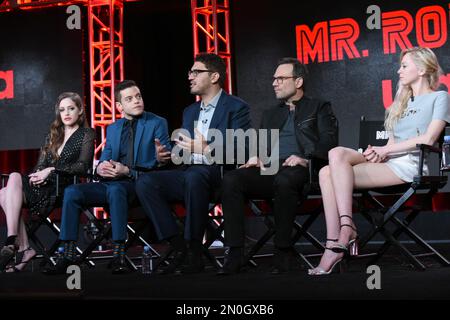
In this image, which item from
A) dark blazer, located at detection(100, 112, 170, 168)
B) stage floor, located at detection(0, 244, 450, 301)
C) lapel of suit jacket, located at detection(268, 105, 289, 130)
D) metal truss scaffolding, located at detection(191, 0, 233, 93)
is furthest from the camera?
metal truss scaffolding, located at detection(191, 0, 233, 93)

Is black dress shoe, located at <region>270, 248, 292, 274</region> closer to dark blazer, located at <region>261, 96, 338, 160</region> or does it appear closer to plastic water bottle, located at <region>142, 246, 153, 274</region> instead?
dark blazer, located at <region>261, 96, 338, 160</region>

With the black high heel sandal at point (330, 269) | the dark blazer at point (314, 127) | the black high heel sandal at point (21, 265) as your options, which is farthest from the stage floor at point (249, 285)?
the dark blazer at point (314, 127)

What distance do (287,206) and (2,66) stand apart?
6.29 m

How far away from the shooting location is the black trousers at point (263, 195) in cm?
418

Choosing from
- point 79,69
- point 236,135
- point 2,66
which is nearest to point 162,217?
point 236,135

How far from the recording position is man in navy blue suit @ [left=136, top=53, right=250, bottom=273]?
14.5 ft

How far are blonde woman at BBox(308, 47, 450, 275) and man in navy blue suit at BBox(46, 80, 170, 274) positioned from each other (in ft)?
4.12

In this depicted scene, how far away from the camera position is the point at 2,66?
9500 mm

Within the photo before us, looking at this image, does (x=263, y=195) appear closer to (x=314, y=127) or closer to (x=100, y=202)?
(x=314, y=127)

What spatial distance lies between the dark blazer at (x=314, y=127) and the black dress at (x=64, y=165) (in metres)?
1.36

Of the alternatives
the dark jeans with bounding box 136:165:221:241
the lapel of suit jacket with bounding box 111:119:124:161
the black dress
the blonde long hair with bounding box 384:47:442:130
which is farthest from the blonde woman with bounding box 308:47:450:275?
the black dress

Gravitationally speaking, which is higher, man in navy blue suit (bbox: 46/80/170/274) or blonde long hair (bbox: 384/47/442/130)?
blonde long hair (bbox: 384/47/442/130)

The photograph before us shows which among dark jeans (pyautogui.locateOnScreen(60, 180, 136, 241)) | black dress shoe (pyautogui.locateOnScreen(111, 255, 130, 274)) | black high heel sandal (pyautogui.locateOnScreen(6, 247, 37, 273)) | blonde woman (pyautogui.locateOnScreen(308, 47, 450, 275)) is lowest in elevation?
black high heel sandal (pyautogui.locateOnScreen(6, 247, 37, 273))

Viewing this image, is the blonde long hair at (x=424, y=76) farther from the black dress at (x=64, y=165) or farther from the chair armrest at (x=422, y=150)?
the black dress at (x=64, y=165)
